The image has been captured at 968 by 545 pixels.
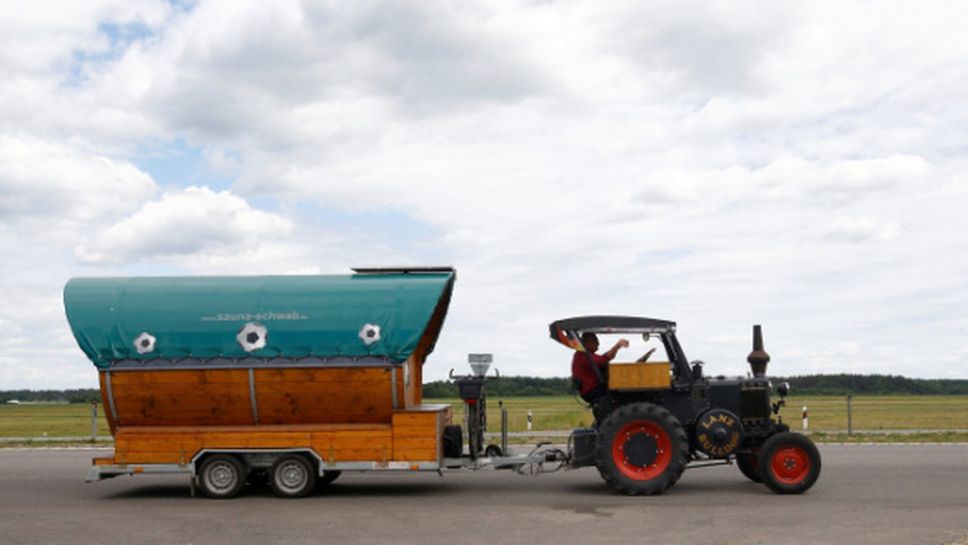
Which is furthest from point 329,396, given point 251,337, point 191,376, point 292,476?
point 191,376

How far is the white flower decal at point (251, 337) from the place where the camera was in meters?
15.2

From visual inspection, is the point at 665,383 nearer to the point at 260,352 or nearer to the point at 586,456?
the point at 586,456

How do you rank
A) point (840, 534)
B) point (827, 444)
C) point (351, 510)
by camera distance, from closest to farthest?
1. point (840, 534)
2. point (351, 510)
3. point (827, 444)

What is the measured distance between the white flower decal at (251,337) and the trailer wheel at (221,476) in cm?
156

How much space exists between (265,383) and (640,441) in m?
5.29

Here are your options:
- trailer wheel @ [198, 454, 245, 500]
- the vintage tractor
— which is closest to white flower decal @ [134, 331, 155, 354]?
trailer wheel @ [198, 454, 245, 500]

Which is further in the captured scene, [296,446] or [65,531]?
[296,446]

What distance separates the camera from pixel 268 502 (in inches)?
574

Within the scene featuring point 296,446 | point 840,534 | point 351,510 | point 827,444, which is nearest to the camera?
point 840,534

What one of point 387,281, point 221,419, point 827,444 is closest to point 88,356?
point 221,419

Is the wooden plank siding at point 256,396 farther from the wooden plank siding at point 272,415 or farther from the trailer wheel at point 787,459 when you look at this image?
the trailer wheel at point 787,459

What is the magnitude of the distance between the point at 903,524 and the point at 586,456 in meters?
4.57

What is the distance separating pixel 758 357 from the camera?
617 inches

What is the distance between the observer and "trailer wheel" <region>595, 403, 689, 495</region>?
14.7 meters
